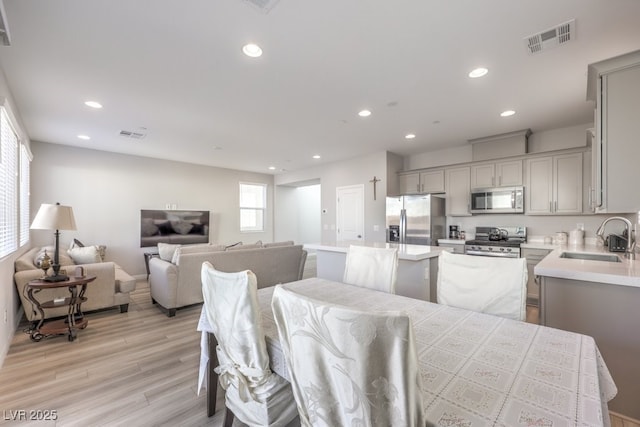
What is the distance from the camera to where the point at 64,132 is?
14.6 feet

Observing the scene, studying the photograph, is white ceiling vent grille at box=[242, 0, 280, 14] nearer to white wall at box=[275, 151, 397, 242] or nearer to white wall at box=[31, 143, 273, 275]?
white wall at box=[275, 151, 397, 242]

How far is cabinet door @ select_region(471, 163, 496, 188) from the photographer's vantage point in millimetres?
4637

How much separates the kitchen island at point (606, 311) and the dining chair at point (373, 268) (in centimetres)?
105

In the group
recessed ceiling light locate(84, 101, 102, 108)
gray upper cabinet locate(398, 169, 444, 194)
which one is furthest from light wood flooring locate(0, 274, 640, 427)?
gray upper cabinet locate(398, 169, 444, 194)

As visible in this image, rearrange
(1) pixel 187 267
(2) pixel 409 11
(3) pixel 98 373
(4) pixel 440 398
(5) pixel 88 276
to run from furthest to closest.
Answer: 1. (1) pixel 187 267
2. (5) pixel 88 276
3. (3) pixel 98 373
4. (2) pixel 409 11
5. (4) pixel 440 398

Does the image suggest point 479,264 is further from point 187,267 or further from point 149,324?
point 149,324

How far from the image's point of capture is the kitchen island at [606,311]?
1731mm

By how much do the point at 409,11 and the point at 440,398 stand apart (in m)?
2.18

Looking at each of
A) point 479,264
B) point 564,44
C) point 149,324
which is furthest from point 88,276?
point 564,44

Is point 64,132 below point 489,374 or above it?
above

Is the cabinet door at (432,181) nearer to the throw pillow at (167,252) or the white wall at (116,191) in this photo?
the throw pillow at (167,252)

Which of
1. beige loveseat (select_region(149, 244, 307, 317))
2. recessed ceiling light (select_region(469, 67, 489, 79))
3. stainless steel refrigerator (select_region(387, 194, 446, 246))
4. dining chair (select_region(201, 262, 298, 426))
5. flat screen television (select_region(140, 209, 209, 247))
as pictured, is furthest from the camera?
flat screen television (select_region(140, 209, 209, 247))

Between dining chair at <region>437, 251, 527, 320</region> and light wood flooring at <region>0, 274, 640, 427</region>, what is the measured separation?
1.13m

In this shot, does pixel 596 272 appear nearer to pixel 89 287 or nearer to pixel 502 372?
pixel 502 372
